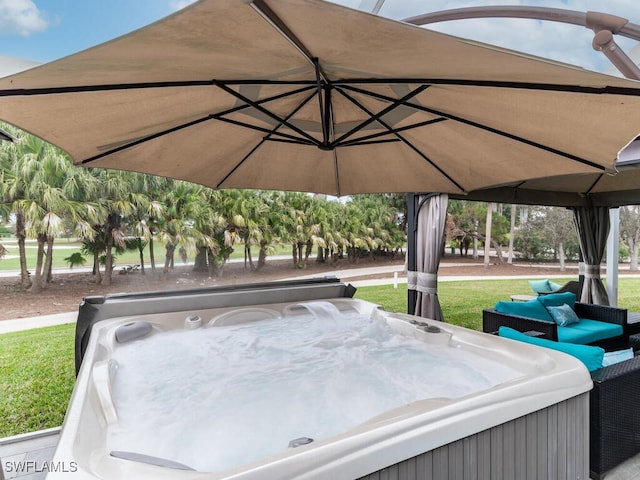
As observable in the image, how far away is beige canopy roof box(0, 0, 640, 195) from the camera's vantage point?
3.91ft

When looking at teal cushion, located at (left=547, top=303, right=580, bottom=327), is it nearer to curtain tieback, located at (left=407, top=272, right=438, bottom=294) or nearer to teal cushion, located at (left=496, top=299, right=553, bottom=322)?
teal cushion, located at (left=496, top=299, right=553, bottom=322)

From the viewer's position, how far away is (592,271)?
536 centimetres

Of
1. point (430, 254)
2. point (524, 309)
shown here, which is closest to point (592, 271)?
point (524, 309)

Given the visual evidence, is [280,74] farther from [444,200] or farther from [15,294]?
[15,294]

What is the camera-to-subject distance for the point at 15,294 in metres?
4.14

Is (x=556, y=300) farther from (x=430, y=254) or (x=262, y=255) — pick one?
(x=262, y=255)

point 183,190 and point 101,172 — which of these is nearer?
point 101,172

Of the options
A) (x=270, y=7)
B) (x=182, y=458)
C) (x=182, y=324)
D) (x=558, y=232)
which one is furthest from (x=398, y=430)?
(x=558, y=232)

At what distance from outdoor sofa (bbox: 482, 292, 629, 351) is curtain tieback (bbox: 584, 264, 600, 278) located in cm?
132

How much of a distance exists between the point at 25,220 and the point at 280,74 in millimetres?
3805

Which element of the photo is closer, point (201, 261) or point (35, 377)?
point (35, 377)

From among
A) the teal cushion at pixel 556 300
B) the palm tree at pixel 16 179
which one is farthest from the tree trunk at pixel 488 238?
the palm tree at pixel 16 179

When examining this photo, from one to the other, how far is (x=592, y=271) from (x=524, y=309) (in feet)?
7.52

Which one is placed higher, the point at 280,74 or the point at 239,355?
the point at 280,74
